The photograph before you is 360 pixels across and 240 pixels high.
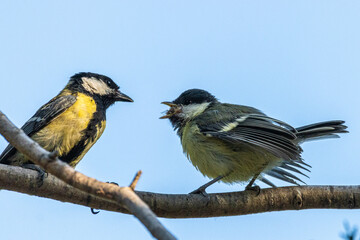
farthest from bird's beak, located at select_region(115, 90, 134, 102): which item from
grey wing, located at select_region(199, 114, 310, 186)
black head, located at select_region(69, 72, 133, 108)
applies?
grey wing, located at select_region(199, 114, 310, 186)

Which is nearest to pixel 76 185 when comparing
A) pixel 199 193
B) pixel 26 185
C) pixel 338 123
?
pixel 26 185

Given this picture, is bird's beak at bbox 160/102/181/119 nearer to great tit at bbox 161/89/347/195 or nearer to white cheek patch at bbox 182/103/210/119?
white cheek patch at bbox 182/103/210/119

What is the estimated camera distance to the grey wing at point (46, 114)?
489 cm

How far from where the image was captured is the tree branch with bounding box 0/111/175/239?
80.2 inches

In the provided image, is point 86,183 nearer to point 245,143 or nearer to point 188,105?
point 245,143

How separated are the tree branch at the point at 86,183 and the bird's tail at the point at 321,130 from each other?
265 cm

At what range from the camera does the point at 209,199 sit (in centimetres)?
408

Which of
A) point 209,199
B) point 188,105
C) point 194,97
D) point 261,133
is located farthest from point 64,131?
point 261,133

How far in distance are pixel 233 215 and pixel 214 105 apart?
1.50 meters

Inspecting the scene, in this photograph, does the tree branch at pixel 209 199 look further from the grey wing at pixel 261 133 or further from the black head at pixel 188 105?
the black head at pixel 188 105

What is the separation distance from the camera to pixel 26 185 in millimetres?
3709

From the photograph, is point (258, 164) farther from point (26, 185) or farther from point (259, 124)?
point (26, 185)

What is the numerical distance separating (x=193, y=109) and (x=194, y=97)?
0.64 ft

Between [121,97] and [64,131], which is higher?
[121,97]
